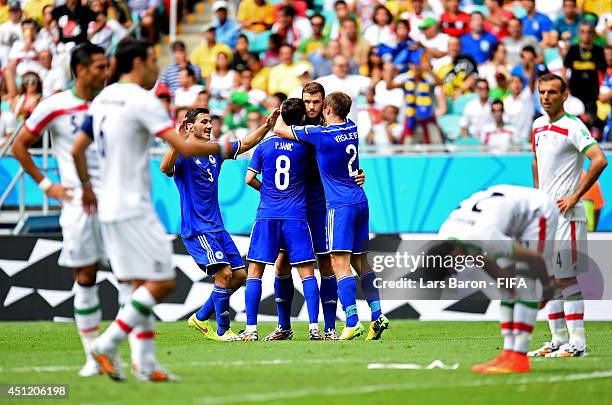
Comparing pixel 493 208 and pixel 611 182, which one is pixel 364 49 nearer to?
pixel 611 182

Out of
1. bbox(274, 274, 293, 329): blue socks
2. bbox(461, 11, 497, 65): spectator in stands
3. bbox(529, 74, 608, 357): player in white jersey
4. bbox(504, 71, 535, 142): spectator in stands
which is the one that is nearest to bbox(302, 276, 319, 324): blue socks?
bbox(274, 274, 293, 329): blue socks

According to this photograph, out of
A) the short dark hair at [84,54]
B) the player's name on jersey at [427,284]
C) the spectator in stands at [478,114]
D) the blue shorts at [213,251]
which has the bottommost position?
the player's name on jersey at [427,284]

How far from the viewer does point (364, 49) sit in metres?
21.7

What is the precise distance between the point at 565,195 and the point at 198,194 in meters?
4.36

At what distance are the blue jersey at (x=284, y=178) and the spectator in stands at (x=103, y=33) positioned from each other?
10.2m

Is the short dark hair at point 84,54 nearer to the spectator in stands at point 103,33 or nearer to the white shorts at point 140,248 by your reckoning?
the white shorts at point 140,248

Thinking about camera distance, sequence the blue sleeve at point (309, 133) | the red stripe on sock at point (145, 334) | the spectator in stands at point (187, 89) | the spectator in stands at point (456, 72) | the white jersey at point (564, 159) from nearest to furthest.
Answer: the red stripe on sock at point (145, 334) → the white jersey at point (564, 159) → the blue sleeve at point (309, 133) → the spectator in stands at point (456, 72) → the spectator in stands at point (187, 89)

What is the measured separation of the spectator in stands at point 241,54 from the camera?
22.4 meters

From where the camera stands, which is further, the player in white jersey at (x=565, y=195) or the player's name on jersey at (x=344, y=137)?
the player's name on jersey at (x=344, y=137)

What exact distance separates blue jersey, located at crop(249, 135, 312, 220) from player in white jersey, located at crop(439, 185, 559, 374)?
4011 mm

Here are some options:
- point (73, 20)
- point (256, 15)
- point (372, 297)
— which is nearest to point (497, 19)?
point (256, 15)

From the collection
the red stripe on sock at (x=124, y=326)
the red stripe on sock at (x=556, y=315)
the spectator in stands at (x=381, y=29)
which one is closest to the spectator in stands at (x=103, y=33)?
the spectator in stands at (x=381, y=29)

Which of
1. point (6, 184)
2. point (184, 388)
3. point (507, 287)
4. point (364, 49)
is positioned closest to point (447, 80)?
point (364, 49)

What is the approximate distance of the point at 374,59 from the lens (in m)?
21.3
